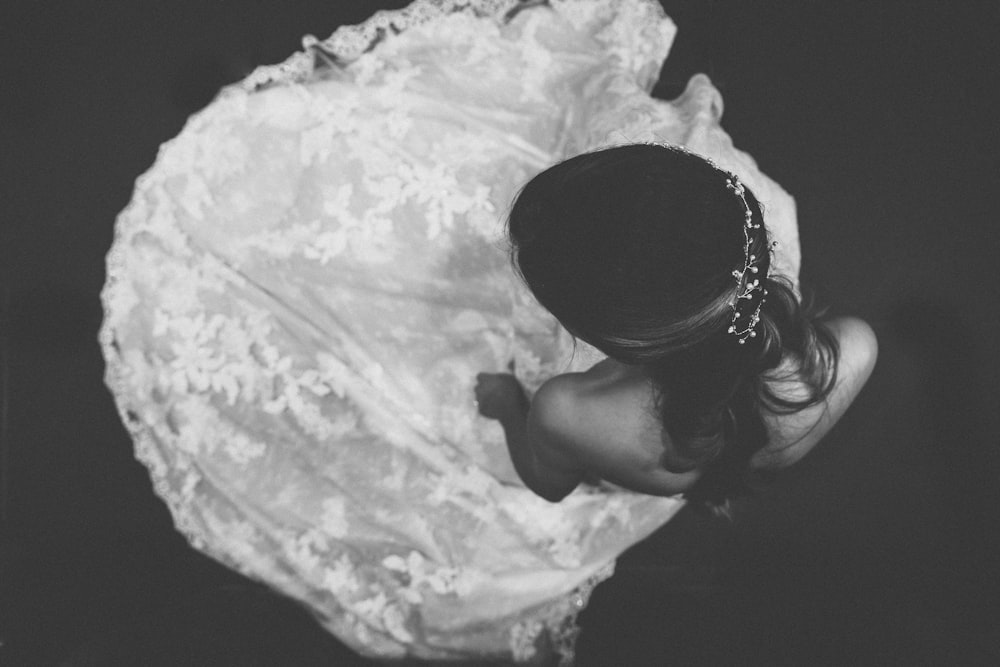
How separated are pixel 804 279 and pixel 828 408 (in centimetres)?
77

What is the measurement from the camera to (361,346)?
128 cm

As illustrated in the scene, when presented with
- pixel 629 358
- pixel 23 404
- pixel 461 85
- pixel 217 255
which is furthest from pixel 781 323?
pixel 23 404

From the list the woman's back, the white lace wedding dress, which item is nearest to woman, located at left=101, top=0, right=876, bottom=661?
Answer: the white lace wedding dress

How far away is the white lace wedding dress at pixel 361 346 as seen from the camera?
4.19 ft

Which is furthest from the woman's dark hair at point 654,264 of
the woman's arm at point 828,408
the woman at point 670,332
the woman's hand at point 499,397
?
the woman's hand at point 499,397

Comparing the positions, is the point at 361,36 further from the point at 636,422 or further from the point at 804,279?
the point at 804,279

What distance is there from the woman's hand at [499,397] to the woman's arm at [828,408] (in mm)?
396

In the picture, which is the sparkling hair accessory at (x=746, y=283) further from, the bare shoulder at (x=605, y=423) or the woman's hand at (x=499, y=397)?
the woman's hand at (x=499, y=397)

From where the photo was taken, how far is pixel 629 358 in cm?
79

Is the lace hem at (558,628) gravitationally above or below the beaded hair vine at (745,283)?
below

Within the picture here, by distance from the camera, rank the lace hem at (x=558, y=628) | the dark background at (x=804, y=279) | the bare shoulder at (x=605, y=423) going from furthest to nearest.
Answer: the dark background at (x=804, y=279), the lace hem at (x=558, y=628), the bare shoulder at (x=605, y=423)

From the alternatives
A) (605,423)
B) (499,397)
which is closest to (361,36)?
(499,397)

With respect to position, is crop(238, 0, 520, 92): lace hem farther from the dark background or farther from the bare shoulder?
the bare shoulder

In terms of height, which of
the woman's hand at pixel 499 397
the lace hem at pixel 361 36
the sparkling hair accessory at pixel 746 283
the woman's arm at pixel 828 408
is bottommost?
the woman's hand at pixel 499 397
